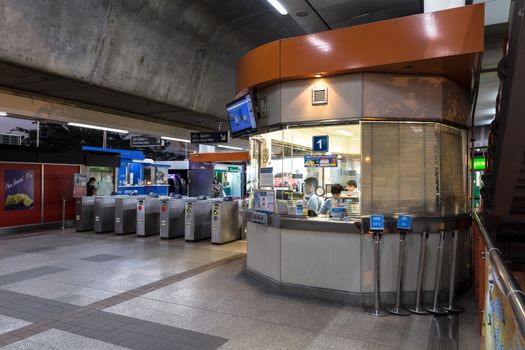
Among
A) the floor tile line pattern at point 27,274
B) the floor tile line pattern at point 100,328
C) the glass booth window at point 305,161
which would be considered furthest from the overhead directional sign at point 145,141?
the floor tile line pattern at point 100,328

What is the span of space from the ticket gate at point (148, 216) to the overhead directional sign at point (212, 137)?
7.37 ft

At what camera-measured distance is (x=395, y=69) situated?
520 cm

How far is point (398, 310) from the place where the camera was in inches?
196

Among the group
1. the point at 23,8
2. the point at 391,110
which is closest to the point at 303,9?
the point at 391,110

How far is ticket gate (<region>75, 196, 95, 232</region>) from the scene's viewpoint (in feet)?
38.9

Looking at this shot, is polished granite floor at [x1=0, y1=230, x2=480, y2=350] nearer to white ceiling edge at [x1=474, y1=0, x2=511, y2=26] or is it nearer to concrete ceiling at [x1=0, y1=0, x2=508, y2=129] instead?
concrete ceiling at [x1=0, y1=0, x2=508, y2=129]

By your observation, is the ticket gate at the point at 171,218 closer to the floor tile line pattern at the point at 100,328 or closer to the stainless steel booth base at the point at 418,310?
the floor tile line pattern at the point at 100,328

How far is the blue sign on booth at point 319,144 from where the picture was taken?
6.23 meters

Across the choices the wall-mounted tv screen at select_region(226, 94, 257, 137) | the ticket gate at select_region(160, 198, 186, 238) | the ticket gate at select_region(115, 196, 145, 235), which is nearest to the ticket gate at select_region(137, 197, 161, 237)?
the ticket gate at select_region(115, 196, 145, 235)

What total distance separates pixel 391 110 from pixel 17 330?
5.08 m

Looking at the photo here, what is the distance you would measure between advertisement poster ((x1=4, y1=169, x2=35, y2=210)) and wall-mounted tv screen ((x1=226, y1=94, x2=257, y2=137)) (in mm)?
8086

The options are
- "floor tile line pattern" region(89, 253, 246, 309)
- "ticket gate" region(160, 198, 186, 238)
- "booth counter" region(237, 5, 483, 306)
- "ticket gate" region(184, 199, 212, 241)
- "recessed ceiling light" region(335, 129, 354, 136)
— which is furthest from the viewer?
"ticket gate" region(160, 198, 186, 238)

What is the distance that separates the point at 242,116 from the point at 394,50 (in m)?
2.57

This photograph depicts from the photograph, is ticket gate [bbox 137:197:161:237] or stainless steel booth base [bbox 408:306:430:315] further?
ticket gate [bbox 137:197:161:237]
